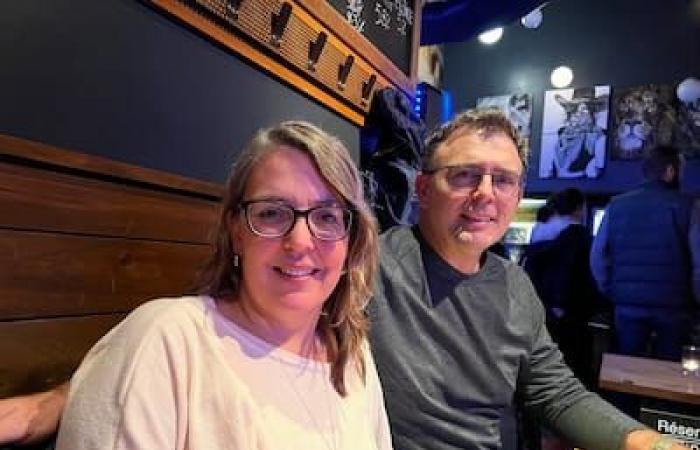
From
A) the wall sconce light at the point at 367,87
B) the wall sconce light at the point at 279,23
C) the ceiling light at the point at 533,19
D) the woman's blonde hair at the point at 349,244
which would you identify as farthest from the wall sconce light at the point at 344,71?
the ceiling light at the point at 533,19

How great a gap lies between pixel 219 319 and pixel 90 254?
372 millimetres

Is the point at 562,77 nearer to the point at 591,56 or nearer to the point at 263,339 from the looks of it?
the point at 591,56

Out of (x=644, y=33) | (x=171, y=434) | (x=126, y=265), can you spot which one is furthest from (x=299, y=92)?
(x=644, y=33)

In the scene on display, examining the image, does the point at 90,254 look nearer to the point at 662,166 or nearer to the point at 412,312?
the point at 412,312

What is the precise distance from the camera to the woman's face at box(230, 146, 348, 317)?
104 cm

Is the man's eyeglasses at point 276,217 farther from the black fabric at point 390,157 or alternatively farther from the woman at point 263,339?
the black fabric at point 390,157

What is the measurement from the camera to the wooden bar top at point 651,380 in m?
2.11

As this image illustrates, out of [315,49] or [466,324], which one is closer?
[466,324]

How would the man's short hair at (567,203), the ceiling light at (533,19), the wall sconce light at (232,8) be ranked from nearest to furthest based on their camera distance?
the wall sconce light at (232,8), the man's short hair at (567,203), the ceiling light at (533,19)

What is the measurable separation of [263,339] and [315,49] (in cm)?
141

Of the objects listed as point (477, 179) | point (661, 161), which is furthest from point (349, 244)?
point (661, 161)

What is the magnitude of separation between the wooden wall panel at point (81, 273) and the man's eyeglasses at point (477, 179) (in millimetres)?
709

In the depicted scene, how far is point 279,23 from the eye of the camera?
1.93 meters

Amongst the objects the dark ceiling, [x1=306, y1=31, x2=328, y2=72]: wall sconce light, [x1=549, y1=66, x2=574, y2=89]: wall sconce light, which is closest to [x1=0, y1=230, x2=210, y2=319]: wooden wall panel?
[x1=306, y1=31, x2=328, y2=72]: wall sconce light
